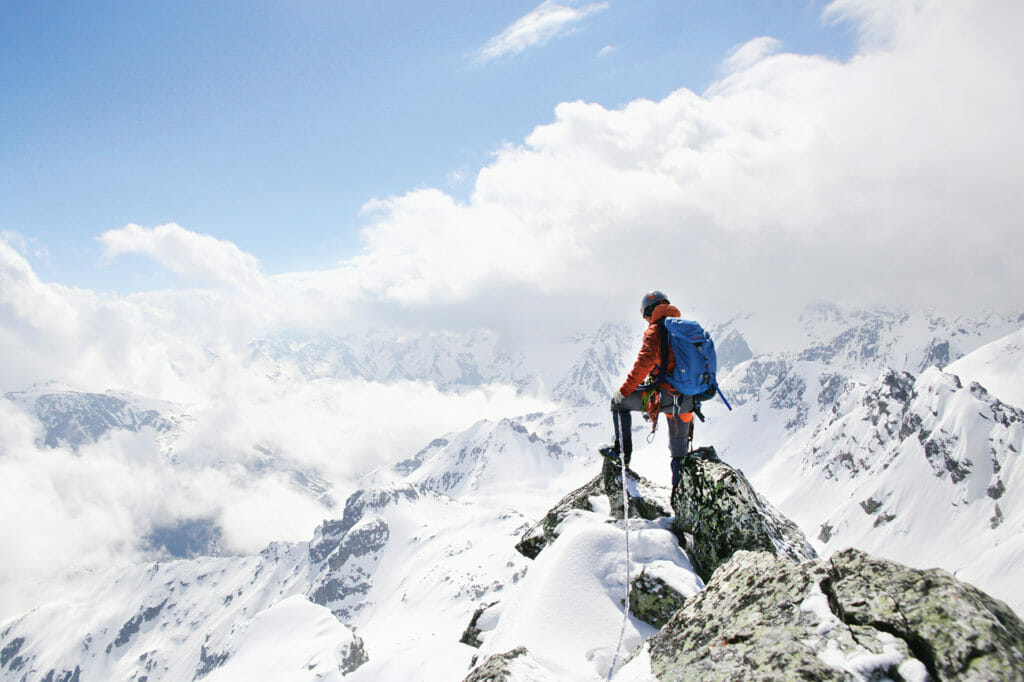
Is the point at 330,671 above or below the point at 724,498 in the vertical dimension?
below

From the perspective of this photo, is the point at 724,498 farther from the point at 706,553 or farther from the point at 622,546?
the point at 622,546

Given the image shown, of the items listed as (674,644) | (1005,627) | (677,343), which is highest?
(677,343)

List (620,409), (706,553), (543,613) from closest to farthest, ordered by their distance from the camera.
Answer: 1. (543,613)
2. (706,553)
3. (620,409)

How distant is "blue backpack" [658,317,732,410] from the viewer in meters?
10.1

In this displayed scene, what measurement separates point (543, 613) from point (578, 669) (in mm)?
1514

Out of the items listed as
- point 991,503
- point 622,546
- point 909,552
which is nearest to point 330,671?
point 622,546

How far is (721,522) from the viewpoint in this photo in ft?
32.1

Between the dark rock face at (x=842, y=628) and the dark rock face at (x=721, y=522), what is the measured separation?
10.4 feet

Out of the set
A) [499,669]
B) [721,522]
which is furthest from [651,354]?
[499,669]

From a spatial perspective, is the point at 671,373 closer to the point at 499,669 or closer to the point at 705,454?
the point at 705,454

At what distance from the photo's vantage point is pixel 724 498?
32.9 feet

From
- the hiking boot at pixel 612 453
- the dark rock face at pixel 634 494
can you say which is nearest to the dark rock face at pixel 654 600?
the dark rock face at pixel 634 494

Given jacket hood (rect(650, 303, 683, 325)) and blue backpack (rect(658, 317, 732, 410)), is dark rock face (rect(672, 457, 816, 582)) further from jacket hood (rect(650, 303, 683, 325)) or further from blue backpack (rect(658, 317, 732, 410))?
jacket hood (rect(650, 303, 683, 325))

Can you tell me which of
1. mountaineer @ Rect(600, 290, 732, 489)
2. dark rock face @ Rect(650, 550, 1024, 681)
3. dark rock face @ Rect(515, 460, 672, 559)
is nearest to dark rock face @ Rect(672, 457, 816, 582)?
mountaineer @ Rect(600, 290, 732, 489)
